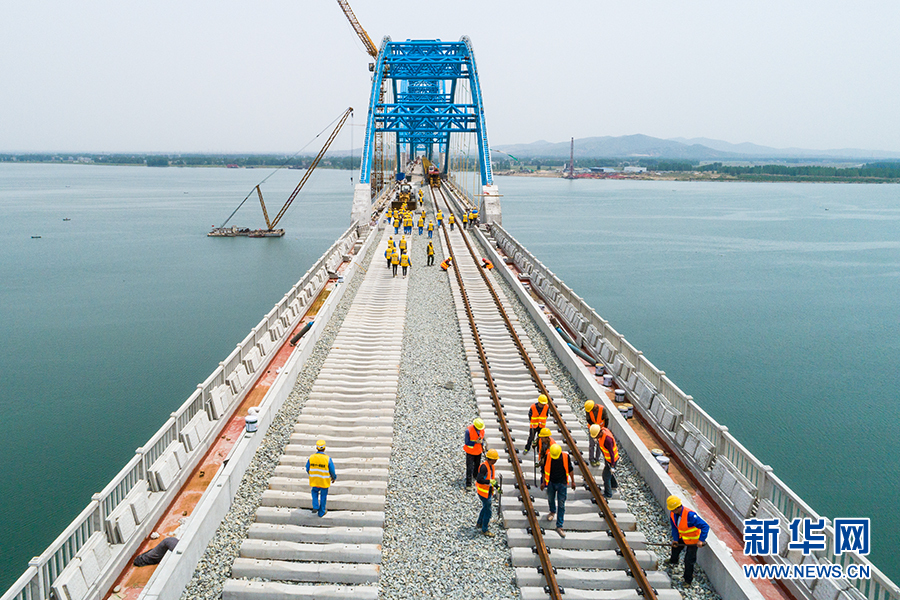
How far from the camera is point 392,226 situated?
4044 centimetres

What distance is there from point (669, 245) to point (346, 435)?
2401 inches

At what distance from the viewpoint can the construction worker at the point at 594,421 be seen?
1010 centimetres

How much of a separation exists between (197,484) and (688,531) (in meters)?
7.43

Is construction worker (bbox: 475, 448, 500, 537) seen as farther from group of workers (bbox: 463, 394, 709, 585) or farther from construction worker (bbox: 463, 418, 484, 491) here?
construction worker (bbox: 463, 418, 484, 491)

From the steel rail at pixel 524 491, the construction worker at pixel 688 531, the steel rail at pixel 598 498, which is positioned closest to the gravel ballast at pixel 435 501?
the steel rail at pixel 524 491

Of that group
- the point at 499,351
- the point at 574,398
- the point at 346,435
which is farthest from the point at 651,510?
the point at 499,351

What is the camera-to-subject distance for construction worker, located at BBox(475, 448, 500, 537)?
8.44m

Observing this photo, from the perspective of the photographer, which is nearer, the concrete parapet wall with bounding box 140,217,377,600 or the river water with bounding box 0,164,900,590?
the concrete parapet wall with bounding box 140,217,377,600

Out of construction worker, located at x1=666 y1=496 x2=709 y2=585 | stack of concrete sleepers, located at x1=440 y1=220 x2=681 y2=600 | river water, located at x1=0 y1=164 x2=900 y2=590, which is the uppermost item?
construction worker, located at x1=666 y1=496 x2=709 y2=585

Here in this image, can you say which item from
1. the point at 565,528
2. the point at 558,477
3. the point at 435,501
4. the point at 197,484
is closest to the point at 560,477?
the point at 558,477

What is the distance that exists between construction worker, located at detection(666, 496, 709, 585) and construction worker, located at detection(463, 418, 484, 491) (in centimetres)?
302

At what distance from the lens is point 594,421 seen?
10180 mm

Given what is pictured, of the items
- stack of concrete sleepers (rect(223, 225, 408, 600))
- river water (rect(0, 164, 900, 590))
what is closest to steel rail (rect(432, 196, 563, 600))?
stack of concrete sleepers (rect(223, 225, 408, 600))

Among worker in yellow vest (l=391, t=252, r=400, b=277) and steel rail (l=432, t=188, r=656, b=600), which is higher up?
worker in yellow vest (l=391, t=252, r=400, b=277)
